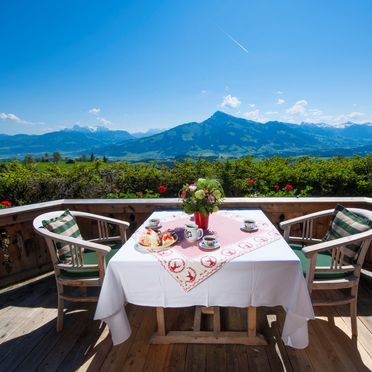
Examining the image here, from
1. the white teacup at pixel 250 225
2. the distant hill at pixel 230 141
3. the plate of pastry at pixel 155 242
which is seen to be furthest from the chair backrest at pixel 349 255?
the distant hill at pixel 230 141

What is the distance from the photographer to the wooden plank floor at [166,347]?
1475 mm

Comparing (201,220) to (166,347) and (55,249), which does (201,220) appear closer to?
(166,347)

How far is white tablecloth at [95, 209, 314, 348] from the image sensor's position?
4.32ft

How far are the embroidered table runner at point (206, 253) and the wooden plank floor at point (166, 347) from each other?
626 millimetres

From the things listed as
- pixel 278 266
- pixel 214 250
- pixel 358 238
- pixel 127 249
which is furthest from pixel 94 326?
pixel 358 238

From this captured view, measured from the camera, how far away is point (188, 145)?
178 meters

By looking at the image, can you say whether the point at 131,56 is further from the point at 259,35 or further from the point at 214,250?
the point at 214,250

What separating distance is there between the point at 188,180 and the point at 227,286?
276 cm

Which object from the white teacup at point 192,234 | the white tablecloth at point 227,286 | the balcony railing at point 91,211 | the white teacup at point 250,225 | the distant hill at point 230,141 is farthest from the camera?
the distant hill at point 230,141

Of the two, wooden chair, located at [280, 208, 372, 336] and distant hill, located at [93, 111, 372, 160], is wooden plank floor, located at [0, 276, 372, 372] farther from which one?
distant hill, located at [93, 111, 372, 160]

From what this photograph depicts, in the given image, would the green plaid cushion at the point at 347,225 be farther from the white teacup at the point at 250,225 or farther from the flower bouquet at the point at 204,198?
the flower bouquet at the point at 204,198

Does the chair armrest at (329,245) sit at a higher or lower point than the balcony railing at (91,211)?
higher

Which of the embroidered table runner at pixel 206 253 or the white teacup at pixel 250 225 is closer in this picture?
the embroidered table runner at pixel 206 253

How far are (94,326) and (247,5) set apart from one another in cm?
495
